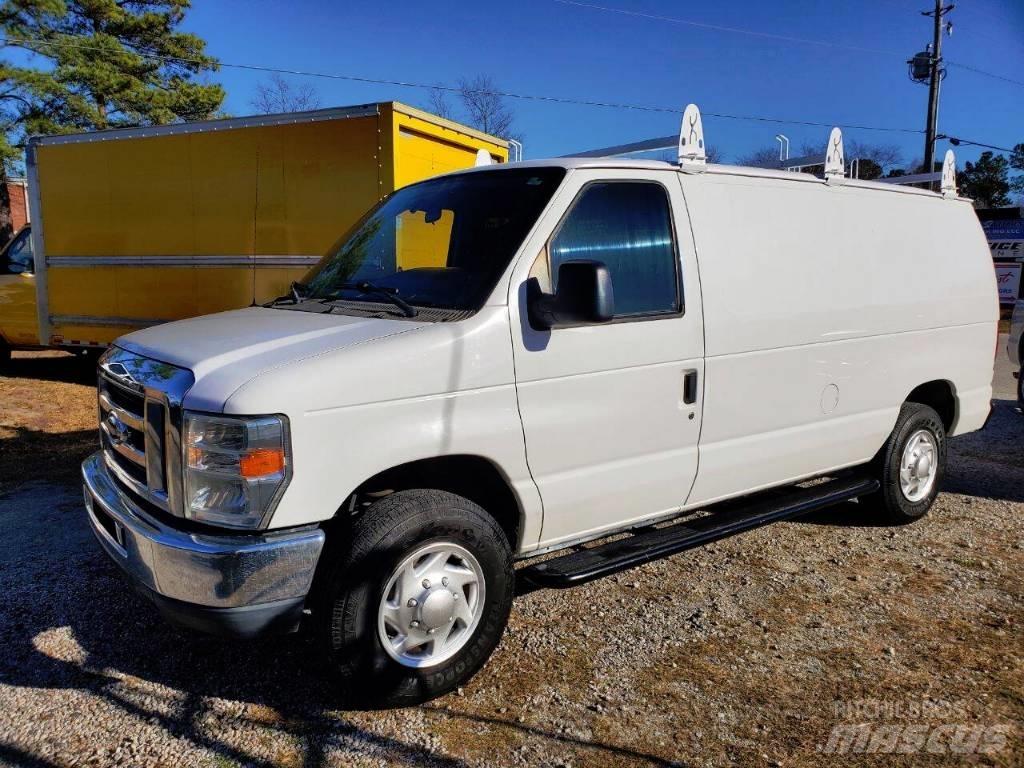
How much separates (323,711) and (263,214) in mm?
6242

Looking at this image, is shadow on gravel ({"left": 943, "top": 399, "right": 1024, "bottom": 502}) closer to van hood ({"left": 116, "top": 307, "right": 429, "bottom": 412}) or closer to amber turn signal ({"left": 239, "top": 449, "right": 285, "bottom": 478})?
van hood ({"left": 116, "top": 307, "right": 429, "bottom": 412})

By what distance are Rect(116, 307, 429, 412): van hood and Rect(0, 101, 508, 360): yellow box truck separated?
13.9ft

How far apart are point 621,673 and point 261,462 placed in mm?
1816

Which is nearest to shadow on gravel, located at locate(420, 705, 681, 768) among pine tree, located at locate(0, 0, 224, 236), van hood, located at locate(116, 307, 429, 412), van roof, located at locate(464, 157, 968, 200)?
van hood, located at locate(116, 307, 429, 412)

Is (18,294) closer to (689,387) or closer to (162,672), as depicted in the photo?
(162,672)

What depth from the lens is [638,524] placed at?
390 cm

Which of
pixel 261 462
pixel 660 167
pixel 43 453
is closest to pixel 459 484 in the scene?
pixel 261 462

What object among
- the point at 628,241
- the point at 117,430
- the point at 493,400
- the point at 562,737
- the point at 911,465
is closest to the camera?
the point at 562,737

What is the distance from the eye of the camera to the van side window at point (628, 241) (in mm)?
3619

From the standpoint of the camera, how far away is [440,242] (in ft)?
12.9

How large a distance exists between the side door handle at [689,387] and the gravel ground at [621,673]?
3.64ft

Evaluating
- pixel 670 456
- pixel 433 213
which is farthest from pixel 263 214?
pixel 670 456

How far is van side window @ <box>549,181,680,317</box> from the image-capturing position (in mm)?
3619

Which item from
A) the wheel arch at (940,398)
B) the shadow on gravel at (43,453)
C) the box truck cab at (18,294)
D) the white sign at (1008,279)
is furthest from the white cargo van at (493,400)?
the white sign at (1008,279)
